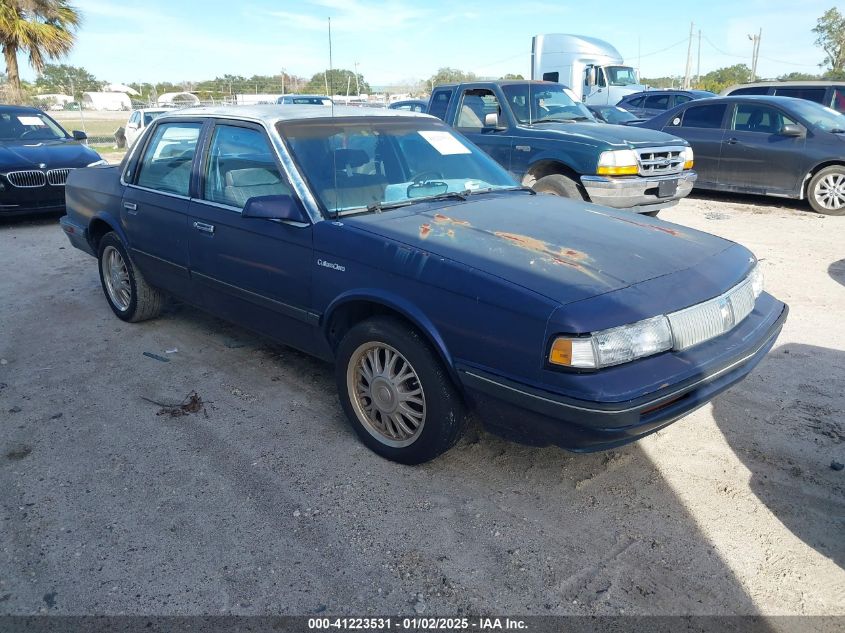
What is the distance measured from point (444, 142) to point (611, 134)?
4.22 meters

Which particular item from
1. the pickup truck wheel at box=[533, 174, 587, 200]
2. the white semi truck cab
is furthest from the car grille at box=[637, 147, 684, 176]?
the white semi truck cab

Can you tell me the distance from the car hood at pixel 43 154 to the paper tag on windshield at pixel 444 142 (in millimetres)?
7370

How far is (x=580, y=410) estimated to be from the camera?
8.38 feet

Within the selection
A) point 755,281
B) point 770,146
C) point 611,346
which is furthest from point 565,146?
point 611,346

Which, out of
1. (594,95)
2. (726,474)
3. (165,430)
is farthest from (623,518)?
(594,95)

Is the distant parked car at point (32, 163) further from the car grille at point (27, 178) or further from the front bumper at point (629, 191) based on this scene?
the front bumper at point (629, 191)

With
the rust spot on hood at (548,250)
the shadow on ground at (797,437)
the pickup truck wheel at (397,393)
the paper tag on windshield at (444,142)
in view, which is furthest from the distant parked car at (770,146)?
the pickup truck wheel at (397,393)

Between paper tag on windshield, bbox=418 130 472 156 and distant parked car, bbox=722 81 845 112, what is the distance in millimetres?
11282

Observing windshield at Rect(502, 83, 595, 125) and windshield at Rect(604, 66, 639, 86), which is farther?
windshield at Rect(604, 66, 639, 86)

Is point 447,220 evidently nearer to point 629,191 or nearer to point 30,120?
point 629,191

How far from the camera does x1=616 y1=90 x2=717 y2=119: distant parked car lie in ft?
56.7

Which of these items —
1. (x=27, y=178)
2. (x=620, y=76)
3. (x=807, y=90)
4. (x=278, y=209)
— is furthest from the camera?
(x=620, y=76)

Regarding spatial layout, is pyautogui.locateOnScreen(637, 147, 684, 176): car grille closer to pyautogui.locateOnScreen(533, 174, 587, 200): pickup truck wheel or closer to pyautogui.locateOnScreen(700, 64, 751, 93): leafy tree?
pyautogui.locateOnScreen(533, 174, 587, 200): pickup truck wheel

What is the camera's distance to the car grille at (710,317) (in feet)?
9.08
